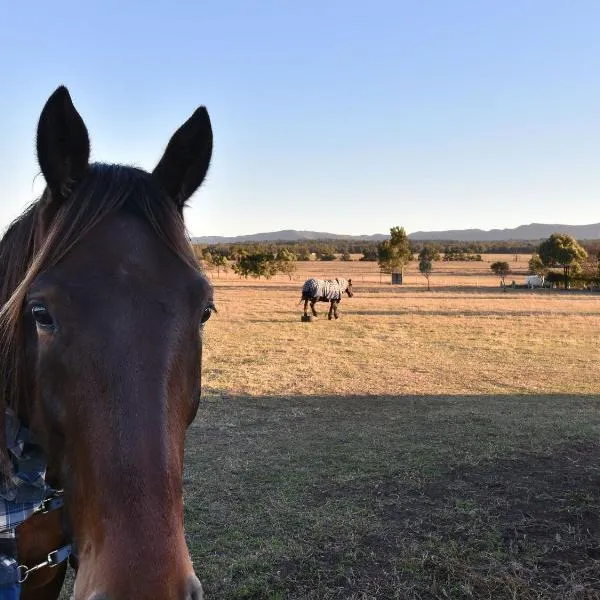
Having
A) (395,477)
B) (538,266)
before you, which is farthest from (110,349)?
(538,266)

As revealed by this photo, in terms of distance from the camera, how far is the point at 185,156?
1.75 metres

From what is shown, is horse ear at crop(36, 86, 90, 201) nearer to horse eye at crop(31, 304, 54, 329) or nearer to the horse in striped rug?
horse eye at crop(31, 304, 54, 329)

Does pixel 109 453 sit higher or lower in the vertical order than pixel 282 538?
higher

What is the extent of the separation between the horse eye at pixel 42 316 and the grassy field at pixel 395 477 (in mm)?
3173

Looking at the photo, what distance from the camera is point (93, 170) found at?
1.61m

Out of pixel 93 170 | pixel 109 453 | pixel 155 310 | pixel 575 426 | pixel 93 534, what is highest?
pixel 93 170

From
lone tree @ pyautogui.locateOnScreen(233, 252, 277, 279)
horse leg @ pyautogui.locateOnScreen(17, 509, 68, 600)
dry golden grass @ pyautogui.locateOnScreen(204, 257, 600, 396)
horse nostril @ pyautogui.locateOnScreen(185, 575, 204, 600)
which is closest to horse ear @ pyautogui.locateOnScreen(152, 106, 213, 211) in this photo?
horse nostril @ pyautogui.locateOnScreen(185, 575, 204, 600)

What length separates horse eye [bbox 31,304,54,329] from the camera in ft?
4.46

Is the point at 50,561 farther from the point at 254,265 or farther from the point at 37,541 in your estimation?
the point at 254,265

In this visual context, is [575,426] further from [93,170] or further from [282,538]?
[93,170]

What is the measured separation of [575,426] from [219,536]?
19.0 feet

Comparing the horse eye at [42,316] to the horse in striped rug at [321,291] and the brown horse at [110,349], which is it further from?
the horse in striped rug at [321,291]

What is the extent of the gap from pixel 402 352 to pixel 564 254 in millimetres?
37140

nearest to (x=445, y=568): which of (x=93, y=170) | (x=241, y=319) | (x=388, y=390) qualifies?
(x=93, y=170)
